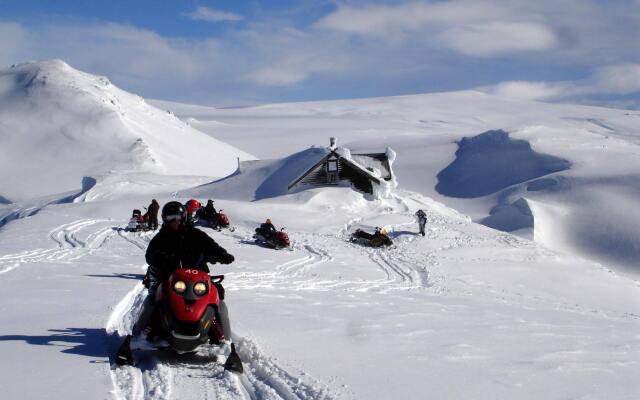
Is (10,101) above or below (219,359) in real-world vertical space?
above

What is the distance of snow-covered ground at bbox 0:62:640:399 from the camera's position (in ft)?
17.5

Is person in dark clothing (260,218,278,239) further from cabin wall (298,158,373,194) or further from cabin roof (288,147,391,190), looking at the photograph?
cabin wall (298,158,373,194)

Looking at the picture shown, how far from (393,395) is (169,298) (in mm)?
2115

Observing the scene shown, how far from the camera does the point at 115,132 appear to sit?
86312 millimetres

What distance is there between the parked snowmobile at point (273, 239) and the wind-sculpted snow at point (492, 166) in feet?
130

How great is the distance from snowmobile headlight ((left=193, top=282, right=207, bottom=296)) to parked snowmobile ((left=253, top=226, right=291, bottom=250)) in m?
15.6

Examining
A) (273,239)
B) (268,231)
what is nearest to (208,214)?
(268,231)

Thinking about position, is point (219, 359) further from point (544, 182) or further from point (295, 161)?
point (544, 182)

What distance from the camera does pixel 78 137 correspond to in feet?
280

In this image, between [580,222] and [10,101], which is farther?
[10,101]

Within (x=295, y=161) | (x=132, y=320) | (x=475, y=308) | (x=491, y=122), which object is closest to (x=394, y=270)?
(x=475, y=308)

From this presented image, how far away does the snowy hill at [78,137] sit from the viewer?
76500mm

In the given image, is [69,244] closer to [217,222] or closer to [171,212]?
[217,222]

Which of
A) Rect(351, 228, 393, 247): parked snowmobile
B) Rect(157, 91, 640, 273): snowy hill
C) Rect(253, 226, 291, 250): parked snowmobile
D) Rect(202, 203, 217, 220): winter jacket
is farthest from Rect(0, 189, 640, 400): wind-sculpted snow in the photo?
Rect(157, 91, 640, 273): snowy hill
